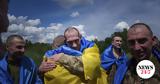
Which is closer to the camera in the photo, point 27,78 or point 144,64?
point 144,64

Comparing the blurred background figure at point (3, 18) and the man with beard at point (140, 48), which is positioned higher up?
the blurred background figure at point (3, 18)

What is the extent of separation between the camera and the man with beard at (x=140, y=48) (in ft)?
10.1

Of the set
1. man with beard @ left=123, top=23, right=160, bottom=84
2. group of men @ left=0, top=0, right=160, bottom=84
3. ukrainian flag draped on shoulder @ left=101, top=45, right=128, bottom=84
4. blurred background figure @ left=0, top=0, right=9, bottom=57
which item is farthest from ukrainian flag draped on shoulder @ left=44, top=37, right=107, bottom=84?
blurred background figure @ left=0, top=0, right=9, bottom=57

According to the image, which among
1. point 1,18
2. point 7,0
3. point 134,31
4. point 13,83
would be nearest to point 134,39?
Result: point 134,31

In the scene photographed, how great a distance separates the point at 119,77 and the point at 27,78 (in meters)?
2.05

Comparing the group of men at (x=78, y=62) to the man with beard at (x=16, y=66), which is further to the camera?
the man with beard at (x=16, y=66)

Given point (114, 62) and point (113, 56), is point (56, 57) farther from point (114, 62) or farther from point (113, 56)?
point (113, 56)

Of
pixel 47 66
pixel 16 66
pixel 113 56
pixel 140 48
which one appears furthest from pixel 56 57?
pixel 113 56

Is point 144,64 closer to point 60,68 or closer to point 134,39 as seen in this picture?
point 134,39

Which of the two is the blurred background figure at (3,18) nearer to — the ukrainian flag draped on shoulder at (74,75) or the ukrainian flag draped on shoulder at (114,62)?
the ukrainian flag draped on shoulder at (114,62)

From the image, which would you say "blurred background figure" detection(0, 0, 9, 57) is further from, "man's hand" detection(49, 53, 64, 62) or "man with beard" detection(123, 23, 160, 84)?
"man with beard" detection(123, 23, 160, 84)

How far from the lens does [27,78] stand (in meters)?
5.04

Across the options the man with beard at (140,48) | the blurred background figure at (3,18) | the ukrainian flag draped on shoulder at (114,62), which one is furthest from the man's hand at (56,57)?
the blurred background figure at (3,18)

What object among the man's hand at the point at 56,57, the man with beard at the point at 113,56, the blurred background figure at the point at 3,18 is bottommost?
the man with beard at the point at 113,56
